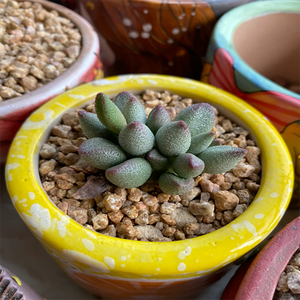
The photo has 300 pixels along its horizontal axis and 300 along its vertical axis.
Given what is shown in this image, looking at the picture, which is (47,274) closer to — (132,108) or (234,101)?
(132,108)

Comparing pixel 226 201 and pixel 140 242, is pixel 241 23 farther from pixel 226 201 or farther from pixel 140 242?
pixel 140 242

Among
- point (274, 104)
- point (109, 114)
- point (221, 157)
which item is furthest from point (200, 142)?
point (274, 104)

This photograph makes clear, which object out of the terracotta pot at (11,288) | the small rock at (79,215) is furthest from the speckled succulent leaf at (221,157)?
the terracotta pot at (11,288)

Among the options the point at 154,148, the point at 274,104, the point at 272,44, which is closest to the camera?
the point at 154,148

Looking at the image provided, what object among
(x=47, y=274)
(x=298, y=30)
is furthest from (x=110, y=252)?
(x=298, y=30)

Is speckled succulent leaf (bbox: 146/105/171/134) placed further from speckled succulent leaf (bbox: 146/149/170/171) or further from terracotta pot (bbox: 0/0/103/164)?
terracotta pot (bbox: 0/0/103/164)

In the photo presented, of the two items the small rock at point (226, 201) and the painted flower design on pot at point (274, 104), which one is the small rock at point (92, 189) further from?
the painted flower design on pot at point (274, 104)
